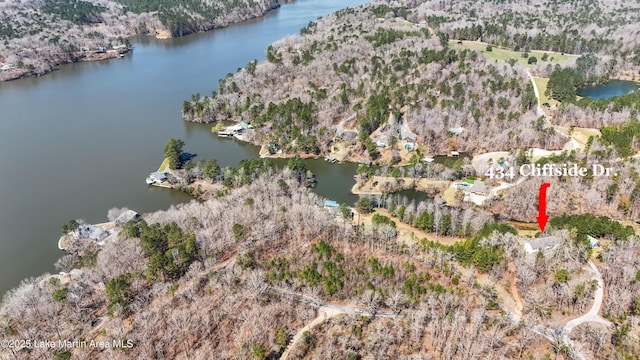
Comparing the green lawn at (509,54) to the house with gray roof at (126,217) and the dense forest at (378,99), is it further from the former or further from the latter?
the house with gray roof at (126,217)

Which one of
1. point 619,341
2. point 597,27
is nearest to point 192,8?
point 597,27

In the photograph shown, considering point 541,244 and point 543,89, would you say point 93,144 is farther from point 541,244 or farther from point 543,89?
point 543,89

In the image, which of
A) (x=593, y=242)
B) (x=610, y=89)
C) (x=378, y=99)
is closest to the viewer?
(x=593, y=242)

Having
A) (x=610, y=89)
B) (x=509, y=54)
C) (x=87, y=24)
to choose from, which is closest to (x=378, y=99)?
(x=509, y=54)

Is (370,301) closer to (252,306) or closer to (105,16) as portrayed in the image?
(252,306)

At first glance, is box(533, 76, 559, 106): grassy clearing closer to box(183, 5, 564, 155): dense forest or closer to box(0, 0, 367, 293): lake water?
box(183, 5, 564, 155): dense forest

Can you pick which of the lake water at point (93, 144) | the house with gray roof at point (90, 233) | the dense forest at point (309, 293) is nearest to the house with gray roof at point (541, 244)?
the dense forest at point (309, 293)
